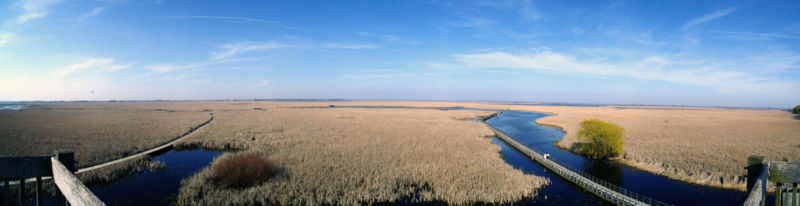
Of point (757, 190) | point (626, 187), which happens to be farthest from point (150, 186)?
point (626, 187)

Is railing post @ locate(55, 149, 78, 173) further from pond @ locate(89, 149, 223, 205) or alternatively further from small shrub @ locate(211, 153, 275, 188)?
small shrub @ locate(211, 153, 275, 188)

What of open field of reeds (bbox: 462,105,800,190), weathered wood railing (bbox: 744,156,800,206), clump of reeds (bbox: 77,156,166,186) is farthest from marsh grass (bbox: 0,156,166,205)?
open field of reeds (bbox: 462,105,800,190)

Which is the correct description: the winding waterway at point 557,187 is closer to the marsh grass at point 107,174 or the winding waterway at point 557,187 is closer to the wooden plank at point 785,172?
the marsh grass at point 107,174

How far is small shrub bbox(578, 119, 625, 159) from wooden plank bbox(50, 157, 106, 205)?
3421cm

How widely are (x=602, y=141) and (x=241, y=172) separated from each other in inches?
1210

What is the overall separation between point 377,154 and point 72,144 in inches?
1104

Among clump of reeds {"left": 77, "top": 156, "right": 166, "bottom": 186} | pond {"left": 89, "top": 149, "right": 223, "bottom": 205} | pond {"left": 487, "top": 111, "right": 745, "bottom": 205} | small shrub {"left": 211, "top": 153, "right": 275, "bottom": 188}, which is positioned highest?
small shrub {"left": 211, "top": 153, "right": 275, "bottom": 188}

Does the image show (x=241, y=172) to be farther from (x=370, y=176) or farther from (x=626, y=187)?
(x=626, y=187)

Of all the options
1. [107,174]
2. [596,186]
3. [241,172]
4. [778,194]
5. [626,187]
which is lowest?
[626,187]

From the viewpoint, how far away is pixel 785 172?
373cm

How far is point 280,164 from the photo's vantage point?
23.1 metres

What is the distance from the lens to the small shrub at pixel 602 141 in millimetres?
29547

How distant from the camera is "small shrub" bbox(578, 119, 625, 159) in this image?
96.9 feet

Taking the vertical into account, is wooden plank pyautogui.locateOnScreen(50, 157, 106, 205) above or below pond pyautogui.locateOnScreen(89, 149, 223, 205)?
above
